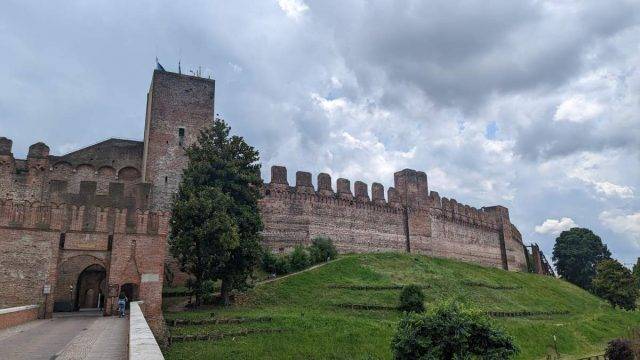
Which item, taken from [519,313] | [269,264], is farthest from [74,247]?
[519,313]

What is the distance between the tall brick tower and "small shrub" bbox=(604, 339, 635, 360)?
24.4 metres

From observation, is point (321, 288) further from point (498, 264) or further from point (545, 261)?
point (545, 261)

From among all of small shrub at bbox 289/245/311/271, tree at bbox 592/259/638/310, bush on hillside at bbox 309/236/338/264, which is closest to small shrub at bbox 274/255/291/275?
small shrub at bbox 289/245/311/271


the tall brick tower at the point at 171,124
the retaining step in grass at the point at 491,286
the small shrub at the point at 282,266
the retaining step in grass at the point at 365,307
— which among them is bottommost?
the retaining step in grass at the point at 365,307

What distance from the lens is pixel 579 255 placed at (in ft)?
195

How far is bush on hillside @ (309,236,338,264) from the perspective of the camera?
1309 inches

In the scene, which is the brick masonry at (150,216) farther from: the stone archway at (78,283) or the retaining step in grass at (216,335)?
the retaining step in grass at (216,335)

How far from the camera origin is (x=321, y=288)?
26.6 meters

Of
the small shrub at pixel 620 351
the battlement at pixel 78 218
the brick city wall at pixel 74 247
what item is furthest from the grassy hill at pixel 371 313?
the battlement at pixel 78 218

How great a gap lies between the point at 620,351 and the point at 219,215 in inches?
656

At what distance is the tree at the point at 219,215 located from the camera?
20.7m

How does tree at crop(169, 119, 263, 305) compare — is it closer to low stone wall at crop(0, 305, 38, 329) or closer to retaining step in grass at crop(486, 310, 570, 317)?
low stone wall at crop(0, 305, 38, 329)

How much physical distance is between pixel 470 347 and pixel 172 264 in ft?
63.5

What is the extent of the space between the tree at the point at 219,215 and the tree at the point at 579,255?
4993cm
